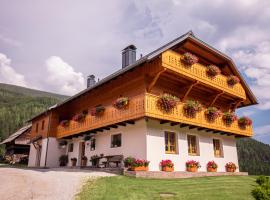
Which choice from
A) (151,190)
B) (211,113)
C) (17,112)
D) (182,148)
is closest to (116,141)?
(182,148)

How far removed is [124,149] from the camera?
17.5 m

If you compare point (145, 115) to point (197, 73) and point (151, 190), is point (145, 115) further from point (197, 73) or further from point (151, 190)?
point (197, 73)

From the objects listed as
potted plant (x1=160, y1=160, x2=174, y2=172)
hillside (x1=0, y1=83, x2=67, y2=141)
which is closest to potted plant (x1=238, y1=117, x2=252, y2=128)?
potted plant (x1=160, y1=160, x2=174, y2=172)

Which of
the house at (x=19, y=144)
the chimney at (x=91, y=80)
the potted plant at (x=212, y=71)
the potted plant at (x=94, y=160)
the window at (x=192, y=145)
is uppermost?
the chimney at (x=91, y=80)

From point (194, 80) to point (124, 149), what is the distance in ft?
21.1

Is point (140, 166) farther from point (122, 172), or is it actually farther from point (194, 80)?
point (194, 80)

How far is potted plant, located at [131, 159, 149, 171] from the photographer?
14.9 m

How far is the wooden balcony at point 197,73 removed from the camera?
15.7 m

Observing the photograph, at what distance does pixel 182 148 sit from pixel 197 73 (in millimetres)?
5086

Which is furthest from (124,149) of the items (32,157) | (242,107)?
(32,157)

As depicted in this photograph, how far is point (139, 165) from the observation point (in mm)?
14969

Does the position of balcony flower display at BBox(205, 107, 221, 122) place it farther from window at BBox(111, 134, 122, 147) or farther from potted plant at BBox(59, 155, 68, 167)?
potted plant at BBox(59, 155, 68, 167)

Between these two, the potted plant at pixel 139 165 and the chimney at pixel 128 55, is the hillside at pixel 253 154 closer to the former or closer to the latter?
the chimney at pixel 128 55

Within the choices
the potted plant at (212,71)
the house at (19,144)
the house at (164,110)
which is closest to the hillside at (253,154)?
the house at (19,144)
